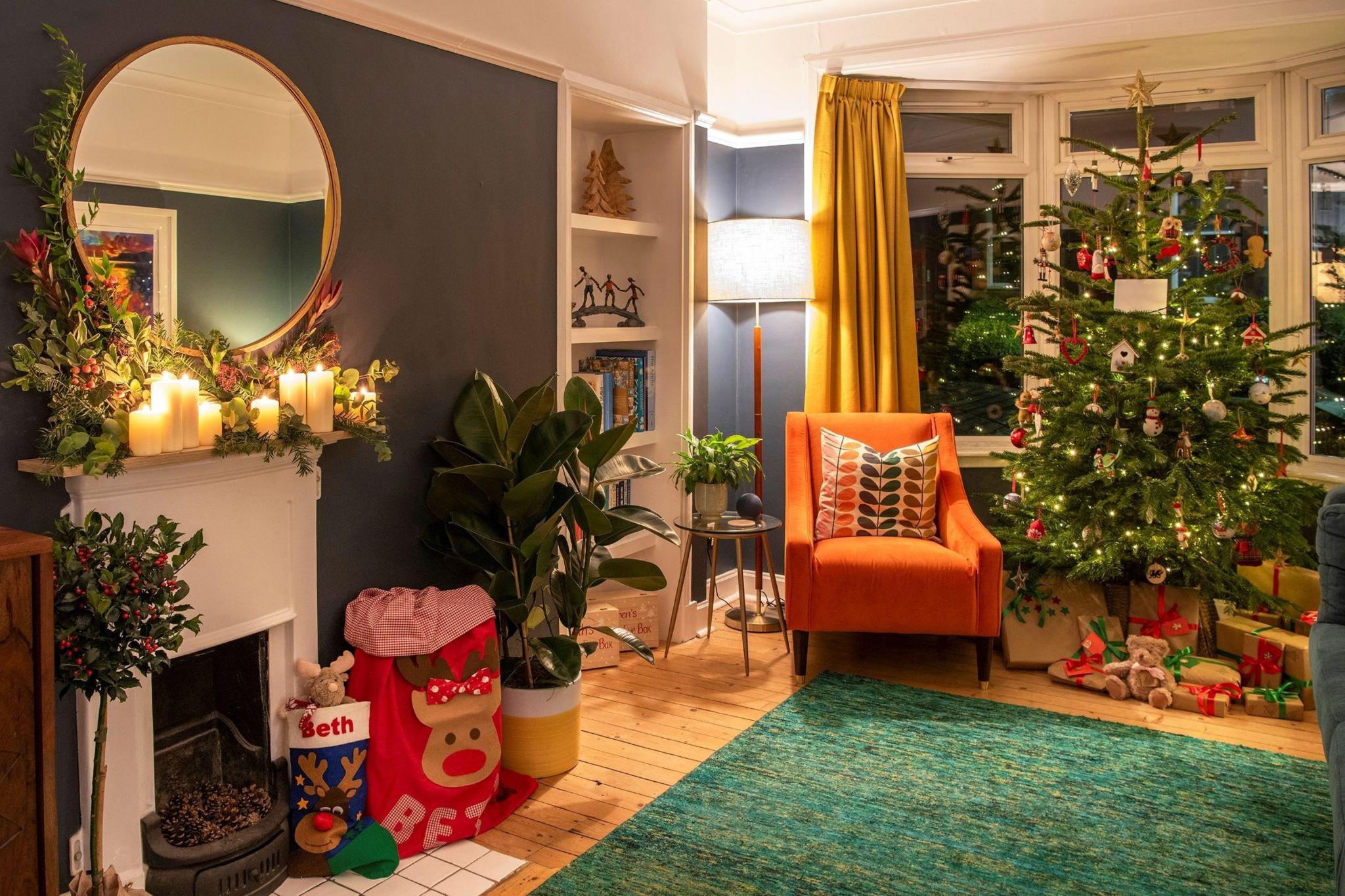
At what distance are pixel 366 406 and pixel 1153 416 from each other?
2.59 meters

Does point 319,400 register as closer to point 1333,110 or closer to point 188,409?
point 188,409

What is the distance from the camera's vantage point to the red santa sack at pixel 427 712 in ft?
8.73

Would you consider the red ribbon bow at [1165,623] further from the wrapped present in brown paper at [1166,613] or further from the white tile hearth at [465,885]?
the white tile hearth at [465,885]

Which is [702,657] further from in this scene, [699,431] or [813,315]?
[813,315]

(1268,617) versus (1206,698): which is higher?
(1268,617)

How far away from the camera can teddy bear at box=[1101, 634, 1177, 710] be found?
3699 mm

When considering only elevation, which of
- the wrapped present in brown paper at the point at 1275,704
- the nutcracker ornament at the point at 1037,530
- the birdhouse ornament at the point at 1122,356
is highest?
the birdhouse ornament at the point at 1122,356

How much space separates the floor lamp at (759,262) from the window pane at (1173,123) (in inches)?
55.6

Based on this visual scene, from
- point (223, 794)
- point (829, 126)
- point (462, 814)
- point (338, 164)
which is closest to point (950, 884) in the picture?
point (462, 814)

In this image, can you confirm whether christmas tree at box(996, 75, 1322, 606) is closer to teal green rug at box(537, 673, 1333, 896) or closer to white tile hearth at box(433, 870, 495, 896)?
teal green rug at box(537, 673, 1333, 896)

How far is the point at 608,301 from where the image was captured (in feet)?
14.2

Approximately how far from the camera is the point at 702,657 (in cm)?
420

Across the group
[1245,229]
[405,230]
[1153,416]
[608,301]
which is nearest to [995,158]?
[1245,229]

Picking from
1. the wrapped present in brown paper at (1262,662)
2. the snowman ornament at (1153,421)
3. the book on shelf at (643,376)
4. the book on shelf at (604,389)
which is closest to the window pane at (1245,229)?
the snowman ornament at (1153,421)
